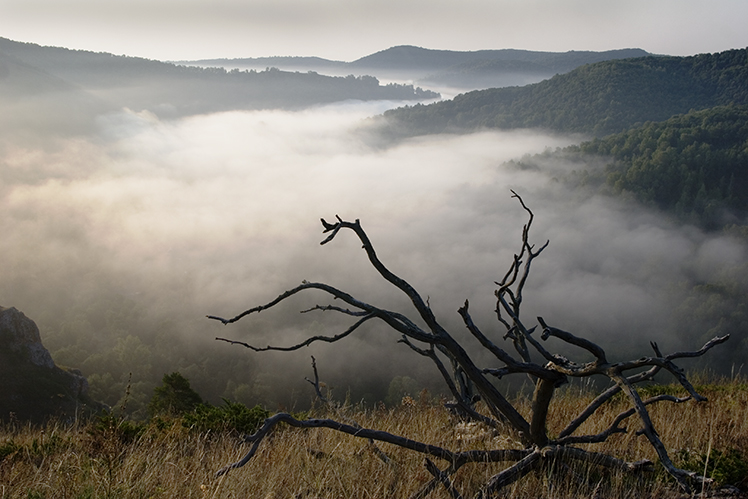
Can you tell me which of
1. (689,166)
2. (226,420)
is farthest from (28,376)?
(689,166)

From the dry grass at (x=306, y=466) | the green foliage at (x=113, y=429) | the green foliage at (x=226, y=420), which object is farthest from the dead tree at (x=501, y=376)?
the green foliage at (x=226, y=420)

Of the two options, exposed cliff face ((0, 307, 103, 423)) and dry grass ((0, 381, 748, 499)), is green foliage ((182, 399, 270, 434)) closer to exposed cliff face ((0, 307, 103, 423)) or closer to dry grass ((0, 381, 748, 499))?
dry grass ((0, 381, 748, 499))

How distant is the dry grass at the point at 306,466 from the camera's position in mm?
2900

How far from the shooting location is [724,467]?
307cm

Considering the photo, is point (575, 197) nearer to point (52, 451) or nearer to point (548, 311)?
point (548, 311)

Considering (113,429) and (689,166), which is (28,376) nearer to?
(113,429)

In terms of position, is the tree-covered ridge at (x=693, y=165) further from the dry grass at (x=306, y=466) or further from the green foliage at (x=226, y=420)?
the green foliage at (x=226, y=420)

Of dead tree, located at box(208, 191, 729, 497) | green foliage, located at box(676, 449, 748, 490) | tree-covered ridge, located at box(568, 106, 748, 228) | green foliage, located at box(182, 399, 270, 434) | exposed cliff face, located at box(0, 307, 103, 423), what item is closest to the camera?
dead tree, located at box(208, 191, 729, 497)

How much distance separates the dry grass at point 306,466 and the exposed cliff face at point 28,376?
55574mm

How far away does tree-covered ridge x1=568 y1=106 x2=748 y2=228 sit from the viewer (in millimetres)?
130000

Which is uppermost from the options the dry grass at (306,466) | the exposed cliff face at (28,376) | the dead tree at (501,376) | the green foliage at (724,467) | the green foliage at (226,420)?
the dead tree at (501,376)

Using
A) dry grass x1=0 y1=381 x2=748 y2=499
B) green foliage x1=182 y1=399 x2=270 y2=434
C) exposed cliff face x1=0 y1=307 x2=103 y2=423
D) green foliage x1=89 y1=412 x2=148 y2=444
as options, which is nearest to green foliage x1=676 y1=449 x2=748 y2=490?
dry grass x1=0 y1=381 x2=748 y2=499

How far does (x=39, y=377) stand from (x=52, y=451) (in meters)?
61.1

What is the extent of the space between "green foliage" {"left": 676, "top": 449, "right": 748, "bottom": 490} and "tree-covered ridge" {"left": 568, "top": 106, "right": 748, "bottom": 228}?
487ft
